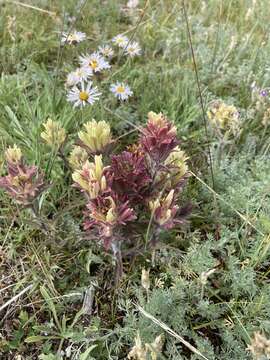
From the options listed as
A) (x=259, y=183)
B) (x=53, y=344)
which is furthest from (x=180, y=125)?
(x=53, y=344)

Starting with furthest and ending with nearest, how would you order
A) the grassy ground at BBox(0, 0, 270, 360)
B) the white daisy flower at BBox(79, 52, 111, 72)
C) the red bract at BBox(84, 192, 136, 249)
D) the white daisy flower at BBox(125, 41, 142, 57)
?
the white daisy flower at BBox(125, 41, 142, 57)
the white daisy flower at BBox(79, 52, 111, 72)
the grassy ground at BBox(0, 0, 270, 360)
the red bract at BBox(84, 192, 136, 249)

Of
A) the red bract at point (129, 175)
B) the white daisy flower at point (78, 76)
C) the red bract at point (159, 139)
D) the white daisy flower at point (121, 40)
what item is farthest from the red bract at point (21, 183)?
the white daisy flower at point (121, 40)

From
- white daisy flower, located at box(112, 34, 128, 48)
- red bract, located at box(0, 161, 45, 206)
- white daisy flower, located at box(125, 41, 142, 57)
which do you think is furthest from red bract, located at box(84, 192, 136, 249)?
white daisy flower, located at box(112, 34, 128, 48)

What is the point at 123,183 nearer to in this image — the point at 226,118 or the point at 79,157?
the point at 79,157

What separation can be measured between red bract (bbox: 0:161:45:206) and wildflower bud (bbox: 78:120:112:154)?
0.18m

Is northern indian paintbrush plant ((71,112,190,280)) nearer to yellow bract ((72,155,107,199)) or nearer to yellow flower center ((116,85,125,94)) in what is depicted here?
yellow bract ((72,155,107,199))

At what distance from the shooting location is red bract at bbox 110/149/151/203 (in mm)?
1508

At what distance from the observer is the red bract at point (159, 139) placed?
4.81ft

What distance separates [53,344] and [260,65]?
1.69 meters

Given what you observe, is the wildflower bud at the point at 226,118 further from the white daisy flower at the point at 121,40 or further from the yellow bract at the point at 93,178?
the white daisy flower at the point at 121,40

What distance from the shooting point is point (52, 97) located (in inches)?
83.8

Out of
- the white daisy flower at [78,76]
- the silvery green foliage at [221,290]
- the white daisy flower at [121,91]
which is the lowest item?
the silvery green foliage at [221,290]

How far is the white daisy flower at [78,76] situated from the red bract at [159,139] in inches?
27.8

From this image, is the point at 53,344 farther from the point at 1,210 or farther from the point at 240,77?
the point at 240,77
